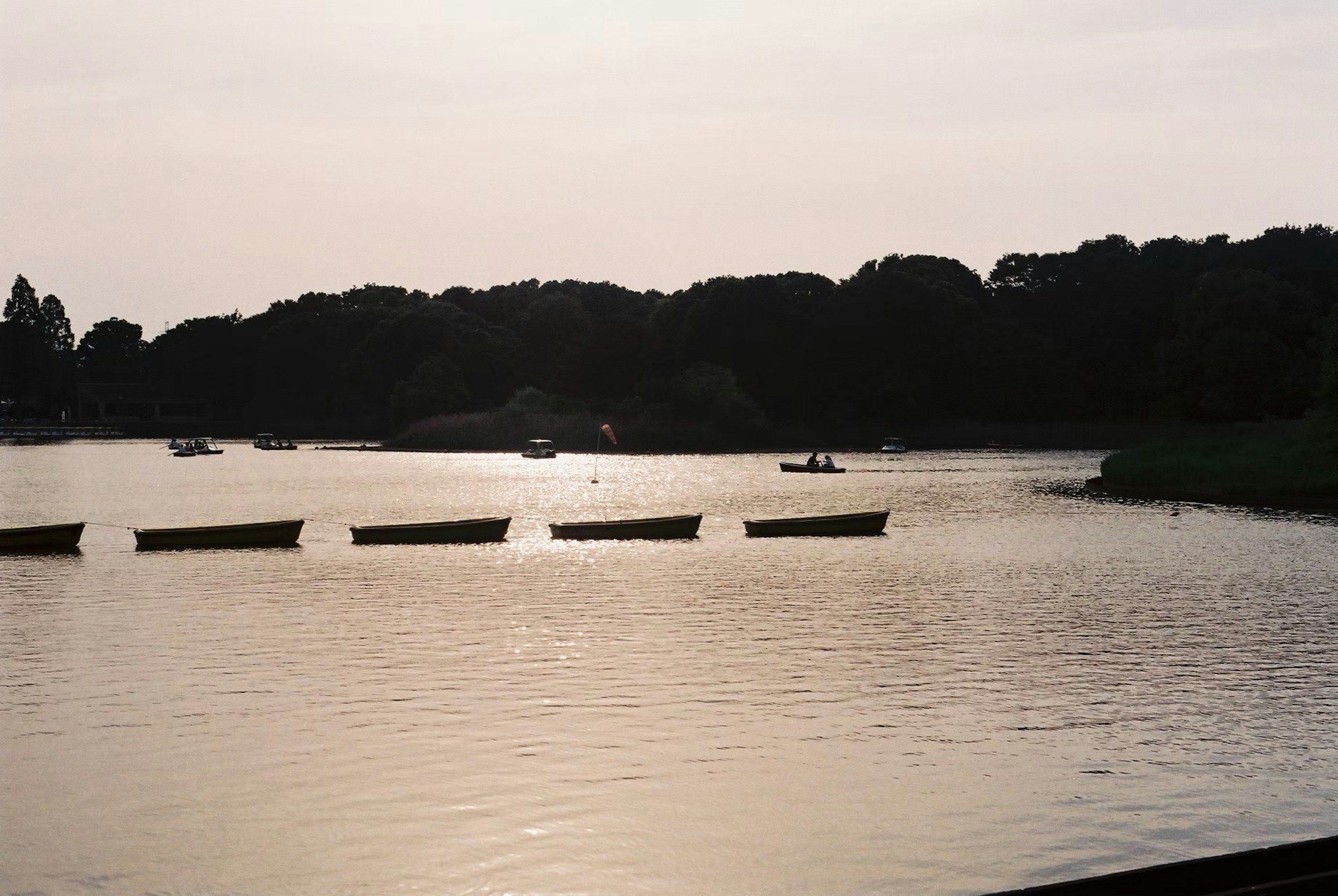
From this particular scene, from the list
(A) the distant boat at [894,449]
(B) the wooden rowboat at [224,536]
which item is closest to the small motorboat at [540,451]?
(A) the distant boat at [894,449]

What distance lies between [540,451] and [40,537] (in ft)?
352

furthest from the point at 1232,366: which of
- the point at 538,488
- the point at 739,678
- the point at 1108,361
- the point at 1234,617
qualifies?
the point at 739,678

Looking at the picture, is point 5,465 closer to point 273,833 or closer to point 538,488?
point 538,488

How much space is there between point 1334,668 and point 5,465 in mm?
145914

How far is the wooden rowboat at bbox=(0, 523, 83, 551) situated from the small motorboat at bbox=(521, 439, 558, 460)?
105 metres

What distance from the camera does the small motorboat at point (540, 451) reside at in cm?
16400

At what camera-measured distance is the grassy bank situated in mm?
78500

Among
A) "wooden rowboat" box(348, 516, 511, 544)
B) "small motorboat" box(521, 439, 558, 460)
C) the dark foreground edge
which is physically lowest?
"wooden rowboat" box(348, 516, 511, 544)

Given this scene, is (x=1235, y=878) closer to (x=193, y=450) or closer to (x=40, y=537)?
(x=40, y=537)

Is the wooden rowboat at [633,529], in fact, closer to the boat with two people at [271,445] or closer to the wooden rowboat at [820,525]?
the wooden rowboat at [820,525]

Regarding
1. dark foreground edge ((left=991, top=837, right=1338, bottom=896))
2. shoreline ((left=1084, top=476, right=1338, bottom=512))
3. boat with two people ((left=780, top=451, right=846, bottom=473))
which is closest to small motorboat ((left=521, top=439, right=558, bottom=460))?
boat with two people ((left=780, top=451, right=846, bottom=473))

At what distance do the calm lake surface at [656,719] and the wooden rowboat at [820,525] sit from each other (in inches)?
282

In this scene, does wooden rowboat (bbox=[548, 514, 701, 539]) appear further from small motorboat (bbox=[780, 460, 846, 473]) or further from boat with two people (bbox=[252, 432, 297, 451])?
boat with two people (bbox=[252, 432, 297, 451])

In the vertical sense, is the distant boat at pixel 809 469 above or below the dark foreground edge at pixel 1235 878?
above
